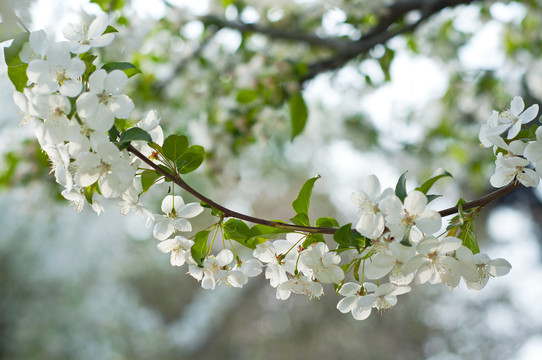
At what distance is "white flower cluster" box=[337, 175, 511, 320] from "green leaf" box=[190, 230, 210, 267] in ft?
0.53

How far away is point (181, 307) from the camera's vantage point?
23.5 ft

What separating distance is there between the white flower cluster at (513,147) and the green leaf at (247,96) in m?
1.05

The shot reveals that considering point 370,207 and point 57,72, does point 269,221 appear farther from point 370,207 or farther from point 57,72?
point 57,72

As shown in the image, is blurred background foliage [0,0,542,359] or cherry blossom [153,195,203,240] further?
blurred background foliage [0,0,542,359]

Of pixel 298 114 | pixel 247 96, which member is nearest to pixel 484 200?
pixel 298 114

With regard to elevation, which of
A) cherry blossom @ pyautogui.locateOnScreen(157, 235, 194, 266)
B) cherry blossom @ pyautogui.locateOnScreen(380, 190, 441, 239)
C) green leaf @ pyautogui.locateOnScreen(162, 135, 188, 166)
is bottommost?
cherry blossom @ pyautogui.locateOnScreen(157, 235, 194, 266)

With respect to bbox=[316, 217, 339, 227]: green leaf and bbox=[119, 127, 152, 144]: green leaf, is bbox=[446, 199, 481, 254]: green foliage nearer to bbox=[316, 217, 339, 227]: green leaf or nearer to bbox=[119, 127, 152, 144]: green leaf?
bbox=[316, 217, 339, 227]: green leaf

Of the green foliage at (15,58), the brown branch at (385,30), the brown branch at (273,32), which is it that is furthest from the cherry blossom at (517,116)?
the brown branch at (273,32)

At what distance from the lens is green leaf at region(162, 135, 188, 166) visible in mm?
498

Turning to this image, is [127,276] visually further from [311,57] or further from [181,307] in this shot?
[311,57]

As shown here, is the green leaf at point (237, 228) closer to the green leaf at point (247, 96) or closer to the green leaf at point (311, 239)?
A: the green leaf at point (311, 239)

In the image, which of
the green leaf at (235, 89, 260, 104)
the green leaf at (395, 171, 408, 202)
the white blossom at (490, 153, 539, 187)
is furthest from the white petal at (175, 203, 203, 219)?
the green leaf at (235, 89, 260, 104)

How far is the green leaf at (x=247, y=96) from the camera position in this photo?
4.93 ft

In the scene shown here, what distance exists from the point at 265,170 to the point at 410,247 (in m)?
5.36
